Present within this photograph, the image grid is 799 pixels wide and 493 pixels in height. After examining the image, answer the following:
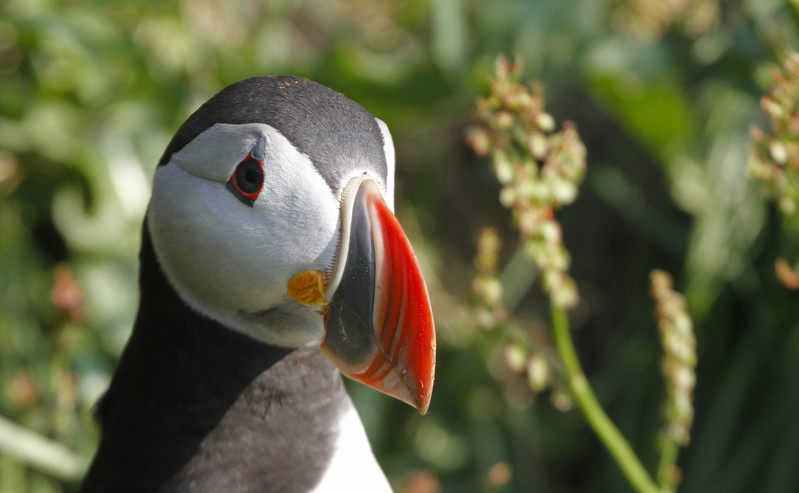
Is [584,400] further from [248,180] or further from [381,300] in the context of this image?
[248,180]

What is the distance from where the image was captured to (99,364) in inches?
79.5

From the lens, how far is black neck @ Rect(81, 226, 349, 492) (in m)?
1.10

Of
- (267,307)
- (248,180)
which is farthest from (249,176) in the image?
(267,307)

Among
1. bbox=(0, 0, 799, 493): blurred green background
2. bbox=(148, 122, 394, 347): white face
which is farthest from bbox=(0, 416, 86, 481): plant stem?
bbox=(148, 122, 394, 347): white face

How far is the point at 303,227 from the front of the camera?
38.3 inches

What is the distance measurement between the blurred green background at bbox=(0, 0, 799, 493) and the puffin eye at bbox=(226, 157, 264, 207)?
1032 millimetres

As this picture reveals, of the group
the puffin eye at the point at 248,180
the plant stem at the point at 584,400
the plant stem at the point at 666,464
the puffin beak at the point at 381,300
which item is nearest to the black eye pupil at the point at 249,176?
the puffin eye at the point at 248,180

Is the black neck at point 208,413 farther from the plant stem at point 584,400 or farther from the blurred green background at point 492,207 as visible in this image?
the blurred green background at point 492,207

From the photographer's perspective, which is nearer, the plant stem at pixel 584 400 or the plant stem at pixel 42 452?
the plant stem at pixel 584 400

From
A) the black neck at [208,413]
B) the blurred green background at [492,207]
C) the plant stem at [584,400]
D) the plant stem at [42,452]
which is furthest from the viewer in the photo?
the blurred green background at [492,207]

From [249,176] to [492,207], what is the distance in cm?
192

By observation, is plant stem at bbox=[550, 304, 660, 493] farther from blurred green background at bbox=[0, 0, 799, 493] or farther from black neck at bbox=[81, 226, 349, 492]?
blurred green background at bbox=[0, 0, 799, 493]

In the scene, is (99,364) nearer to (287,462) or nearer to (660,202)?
(287,462)

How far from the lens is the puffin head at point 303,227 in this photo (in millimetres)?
957
